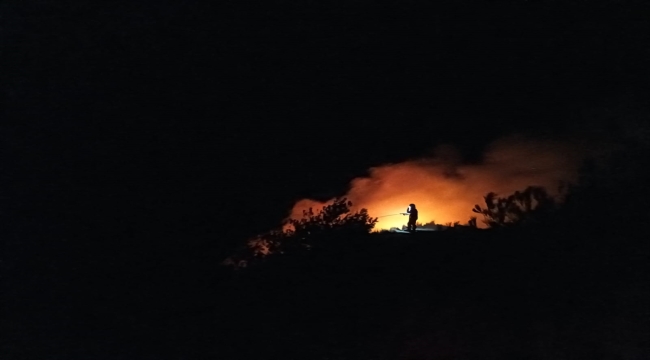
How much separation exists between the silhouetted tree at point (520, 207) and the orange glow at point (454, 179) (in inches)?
2.7

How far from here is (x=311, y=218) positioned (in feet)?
19.3

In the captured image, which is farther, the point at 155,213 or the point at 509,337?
the point at 155,213

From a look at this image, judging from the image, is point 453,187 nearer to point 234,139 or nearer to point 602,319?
point 602,319

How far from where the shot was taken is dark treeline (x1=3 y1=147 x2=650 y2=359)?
4.84 meters

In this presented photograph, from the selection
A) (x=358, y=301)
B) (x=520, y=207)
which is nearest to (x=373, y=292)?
(x=358, y=301)

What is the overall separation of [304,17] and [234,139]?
4.38ft

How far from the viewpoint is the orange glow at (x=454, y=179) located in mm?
5395

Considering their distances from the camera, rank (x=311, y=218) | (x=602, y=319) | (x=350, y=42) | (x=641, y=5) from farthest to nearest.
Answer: (x=311, y=218) < (x=350, y=42) < (x=641, y=5) < (x=602, y=319)

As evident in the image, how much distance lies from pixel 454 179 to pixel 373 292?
135 cm

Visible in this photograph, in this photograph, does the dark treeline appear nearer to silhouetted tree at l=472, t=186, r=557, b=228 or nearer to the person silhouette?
silhouetted tree at l=472, t=186, r=557, b=228

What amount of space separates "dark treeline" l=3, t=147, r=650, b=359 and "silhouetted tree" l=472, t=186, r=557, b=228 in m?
0.02

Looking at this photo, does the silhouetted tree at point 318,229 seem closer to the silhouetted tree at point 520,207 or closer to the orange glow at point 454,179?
the orange glow at point 454,179

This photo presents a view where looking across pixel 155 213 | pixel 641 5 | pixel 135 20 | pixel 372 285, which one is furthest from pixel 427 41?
pixel 155 213

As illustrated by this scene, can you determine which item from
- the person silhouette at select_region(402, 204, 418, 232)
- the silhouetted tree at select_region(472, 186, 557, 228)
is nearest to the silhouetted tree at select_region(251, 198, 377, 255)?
the person silhouette at select_region(402, 204, 418, 232)
